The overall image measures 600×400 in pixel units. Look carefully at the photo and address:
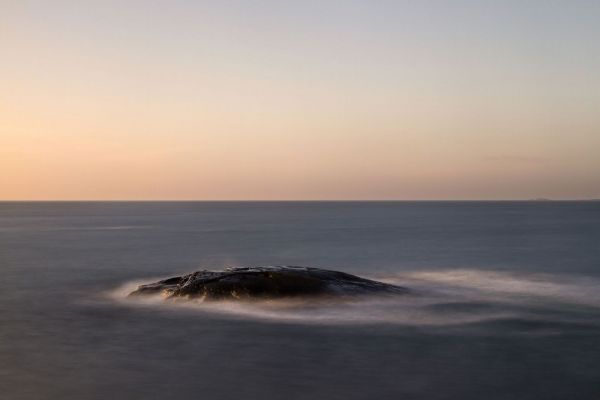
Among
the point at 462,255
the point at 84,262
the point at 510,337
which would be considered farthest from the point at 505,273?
the point at 84,262

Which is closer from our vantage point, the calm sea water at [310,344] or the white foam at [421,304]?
the calm sea water at [310,344]

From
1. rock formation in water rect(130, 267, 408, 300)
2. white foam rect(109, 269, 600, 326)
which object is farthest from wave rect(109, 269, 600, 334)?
rock formation in water rect(130, 267, 408, 300)

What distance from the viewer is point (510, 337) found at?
18.2 m

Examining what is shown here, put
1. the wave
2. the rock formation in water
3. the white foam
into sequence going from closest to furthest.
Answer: the wave < the white foam < the rock formation in water

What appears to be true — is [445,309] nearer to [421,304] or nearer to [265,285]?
[421,304]

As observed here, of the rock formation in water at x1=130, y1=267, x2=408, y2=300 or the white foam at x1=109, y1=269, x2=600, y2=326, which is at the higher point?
the rock formation in water at x1=130, y1=267, x2=408, y2=300

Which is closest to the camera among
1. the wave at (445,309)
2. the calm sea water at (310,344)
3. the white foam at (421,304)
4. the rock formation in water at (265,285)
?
the calm sea water at (310,344)

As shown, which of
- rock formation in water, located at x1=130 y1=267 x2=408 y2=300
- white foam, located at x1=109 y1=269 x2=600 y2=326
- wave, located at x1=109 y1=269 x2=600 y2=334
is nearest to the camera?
wave, located at x1=109 y1=269 x2=600 y2=334

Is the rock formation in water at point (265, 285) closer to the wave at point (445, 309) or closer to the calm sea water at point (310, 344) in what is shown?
the wave at point (445, 309)

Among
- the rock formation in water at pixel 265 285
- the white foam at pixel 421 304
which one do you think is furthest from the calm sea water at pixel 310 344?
the rock formation in water at pixel 265 285

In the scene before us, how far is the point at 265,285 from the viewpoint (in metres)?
23.2

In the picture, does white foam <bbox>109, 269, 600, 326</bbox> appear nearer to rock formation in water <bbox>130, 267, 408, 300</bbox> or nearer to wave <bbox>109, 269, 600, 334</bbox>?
wave <bbox>109, 269, 600, 334</bbox>

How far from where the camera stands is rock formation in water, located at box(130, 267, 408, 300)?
22.9 metres

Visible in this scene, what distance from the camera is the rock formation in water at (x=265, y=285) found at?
22.9m
